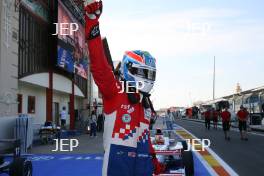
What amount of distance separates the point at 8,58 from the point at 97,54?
1637 cm

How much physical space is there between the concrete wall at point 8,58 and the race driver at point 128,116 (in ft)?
48.3

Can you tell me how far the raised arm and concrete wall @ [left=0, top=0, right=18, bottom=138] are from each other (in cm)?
1486

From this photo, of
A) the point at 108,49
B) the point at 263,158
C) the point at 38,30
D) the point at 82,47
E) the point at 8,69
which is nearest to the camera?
the point at 108,49

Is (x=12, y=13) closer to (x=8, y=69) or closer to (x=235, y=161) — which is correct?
(x=8, y=69)

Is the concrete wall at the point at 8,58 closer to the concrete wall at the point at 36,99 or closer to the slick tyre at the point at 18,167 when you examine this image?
the concrete wall at the point at 36,99

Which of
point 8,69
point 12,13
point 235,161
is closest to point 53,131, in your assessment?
point 8,69

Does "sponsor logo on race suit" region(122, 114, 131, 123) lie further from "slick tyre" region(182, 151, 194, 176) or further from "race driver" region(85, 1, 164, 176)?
"slick tyre" region(182, 151, 194, 176)

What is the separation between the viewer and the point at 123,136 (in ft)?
11.7

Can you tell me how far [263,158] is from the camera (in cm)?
1480

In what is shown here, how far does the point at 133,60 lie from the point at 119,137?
0.61m

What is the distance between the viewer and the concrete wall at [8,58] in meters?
18.2

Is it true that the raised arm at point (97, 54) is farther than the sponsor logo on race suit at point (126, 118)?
No

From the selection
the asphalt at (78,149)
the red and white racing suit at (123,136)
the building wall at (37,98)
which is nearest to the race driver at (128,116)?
the red and white racing suit at (123,136)

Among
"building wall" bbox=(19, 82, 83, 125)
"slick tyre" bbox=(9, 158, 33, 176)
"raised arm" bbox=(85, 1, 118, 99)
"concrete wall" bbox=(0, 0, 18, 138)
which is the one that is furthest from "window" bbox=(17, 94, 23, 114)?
"raised arm" bbox=(85, 1, 118, 99)
